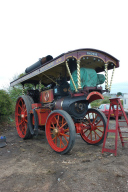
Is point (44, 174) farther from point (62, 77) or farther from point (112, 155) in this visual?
A: point (62, 77)

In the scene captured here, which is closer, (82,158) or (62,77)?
(82,158)

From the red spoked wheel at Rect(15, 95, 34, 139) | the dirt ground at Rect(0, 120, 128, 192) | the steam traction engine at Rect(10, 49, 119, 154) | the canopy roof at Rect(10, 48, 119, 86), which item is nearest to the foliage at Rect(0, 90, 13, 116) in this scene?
the red spoked wheel at Rect(15, 95, 34, 139)

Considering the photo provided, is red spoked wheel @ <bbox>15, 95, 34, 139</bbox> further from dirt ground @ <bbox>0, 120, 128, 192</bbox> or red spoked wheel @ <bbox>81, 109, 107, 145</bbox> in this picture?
red spoked wheel @ <bbox>81, 109, 107, 145</bbox>

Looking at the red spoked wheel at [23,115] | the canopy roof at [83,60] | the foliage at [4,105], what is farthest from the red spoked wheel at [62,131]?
the foliage at [4,105]

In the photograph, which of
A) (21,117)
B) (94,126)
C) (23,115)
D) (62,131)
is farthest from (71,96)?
(21,117)

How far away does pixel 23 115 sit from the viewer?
585cm

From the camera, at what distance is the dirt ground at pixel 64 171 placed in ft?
8.07

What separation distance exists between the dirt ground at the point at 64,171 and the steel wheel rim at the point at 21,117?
1.60m

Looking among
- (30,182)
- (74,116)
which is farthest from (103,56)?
(30,182)

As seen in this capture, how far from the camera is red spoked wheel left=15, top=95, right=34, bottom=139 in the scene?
555cm

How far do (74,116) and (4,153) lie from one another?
78.7 inches

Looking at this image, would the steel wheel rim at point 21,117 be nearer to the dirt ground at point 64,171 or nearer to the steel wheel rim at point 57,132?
the dirt ground at point 64,171

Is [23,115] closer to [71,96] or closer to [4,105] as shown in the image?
[4,105]

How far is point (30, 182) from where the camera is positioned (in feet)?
8.63
